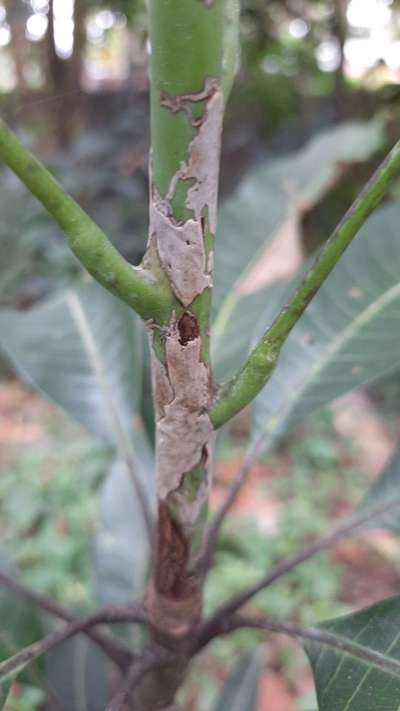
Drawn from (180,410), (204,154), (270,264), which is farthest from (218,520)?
(270,264)

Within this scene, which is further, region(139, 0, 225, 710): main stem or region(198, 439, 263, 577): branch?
region(198, 439, 263, 577): branch

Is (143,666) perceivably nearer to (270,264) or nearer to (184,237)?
(184,237)

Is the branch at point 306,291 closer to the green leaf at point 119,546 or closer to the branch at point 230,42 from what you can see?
the branch at point 230,42

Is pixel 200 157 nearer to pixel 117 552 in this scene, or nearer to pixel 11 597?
pixel 11 597

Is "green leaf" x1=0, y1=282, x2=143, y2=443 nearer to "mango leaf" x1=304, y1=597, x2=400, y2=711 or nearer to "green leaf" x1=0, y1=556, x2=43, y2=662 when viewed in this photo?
"green leaf" x1=0, y1=556, x2=43, y2=662

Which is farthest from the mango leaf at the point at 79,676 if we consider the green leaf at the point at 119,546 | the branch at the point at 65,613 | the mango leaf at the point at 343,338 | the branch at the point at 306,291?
the branch at the point at 306,291

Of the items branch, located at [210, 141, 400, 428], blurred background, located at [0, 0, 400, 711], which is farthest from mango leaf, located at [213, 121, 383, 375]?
branch, located at [210, 141, 400, 428]

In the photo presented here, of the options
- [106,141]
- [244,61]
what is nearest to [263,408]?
Answer: [106,141]

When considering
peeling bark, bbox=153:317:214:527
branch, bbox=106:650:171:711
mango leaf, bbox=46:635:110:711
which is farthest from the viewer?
mango leaf, bbox=46:635:110:711
